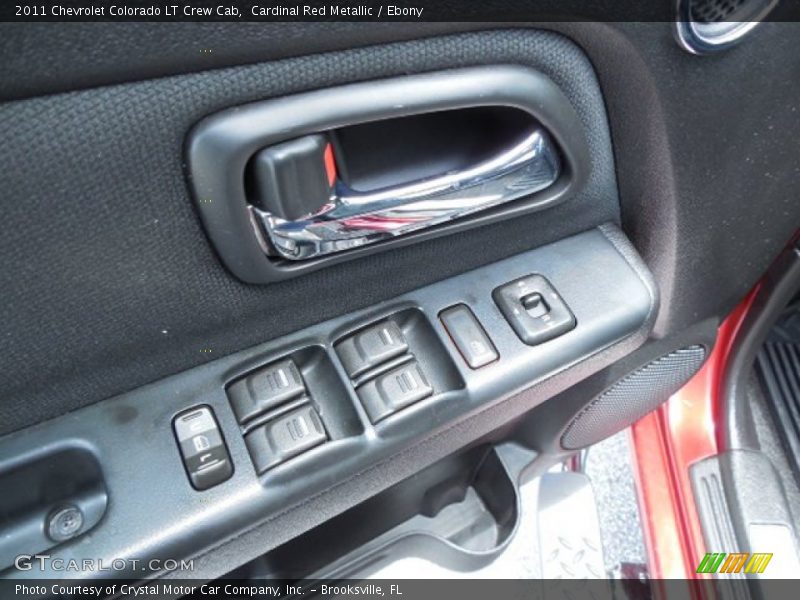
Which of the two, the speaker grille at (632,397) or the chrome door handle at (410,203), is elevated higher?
the chrome door handle at (410,203)

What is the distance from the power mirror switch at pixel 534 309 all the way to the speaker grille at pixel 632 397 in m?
0.17

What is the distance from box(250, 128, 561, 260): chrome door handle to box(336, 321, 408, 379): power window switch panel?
7 cm

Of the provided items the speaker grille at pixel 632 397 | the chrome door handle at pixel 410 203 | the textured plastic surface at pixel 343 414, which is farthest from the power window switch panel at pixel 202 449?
the speaker grille at pixel 632 397

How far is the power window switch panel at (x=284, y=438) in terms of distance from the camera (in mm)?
434

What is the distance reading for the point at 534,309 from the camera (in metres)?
0.51

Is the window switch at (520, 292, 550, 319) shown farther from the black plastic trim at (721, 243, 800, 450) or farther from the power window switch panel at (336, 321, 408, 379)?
the black plastic trim at (721, 243, 800, 450)

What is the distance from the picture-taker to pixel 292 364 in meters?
0.46

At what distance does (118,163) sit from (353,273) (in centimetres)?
18

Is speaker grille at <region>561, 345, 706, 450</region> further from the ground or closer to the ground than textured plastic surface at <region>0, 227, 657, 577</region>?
closer to the ground

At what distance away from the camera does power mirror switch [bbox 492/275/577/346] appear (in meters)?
0.50

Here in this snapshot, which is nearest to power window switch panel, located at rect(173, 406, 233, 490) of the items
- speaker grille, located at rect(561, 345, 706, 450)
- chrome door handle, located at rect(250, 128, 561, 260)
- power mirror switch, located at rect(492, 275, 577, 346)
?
chrome door handle, located at rect(250, 128, 561, 260)
